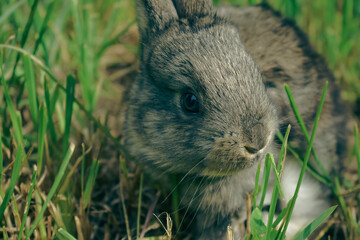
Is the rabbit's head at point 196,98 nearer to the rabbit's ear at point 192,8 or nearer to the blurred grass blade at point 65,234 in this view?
the rabbit's ear at point 192,8

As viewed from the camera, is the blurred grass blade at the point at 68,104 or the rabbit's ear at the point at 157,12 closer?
the blurred grass blade at the point at 68,104

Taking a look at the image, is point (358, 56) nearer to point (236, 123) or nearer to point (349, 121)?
point (349, 121)

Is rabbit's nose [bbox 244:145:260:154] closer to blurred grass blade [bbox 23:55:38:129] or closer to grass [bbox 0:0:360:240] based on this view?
grass [bbox 0:0:360:240]

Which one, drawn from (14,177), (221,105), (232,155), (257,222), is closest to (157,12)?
(221,105)

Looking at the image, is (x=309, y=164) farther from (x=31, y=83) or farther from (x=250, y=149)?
(x=31, y=83)

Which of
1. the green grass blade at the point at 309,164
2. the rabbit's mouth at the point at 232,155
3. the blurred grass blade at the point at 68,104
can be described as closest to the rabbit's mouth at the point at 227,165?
the rabbit's mouth at the point at 232,155

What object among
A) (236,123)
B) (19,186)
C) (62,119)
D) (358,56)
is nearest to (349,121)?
(358,56)

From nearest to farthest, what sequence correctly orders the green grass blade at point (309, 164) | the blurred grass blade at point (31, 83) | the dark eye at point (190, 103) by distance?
the dark eye at point (190, 103), the green grass blade at point (309, 164), the blurred grass blade at point (31, 83)
